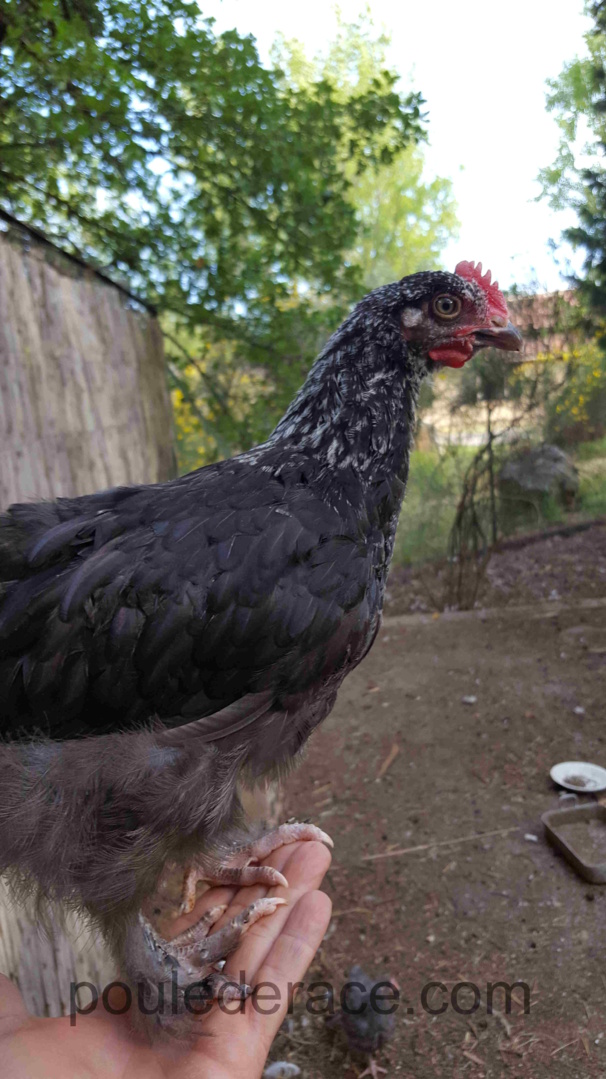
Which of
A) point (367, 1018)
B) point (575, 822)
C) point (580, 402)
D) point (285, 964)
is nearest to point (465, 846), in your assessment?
point (575, 822)

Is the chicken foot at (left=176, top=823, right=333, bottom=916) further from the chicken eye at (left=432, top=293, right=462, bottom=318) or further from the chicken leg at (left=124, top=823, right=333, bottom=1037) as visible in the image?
the chicken eye at (left=432, top=293, right=462, bottom=318)

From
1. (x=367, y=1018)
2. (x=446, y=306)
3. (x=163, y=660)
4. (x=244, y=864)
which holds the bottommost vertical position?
(x=367, y=1018)

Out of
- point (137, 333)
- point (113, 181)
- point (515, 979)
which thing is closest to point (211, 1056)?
point (515, 979)

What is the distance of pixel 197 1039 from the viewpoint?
162cm

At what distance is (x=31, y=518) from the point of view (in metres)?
1.73

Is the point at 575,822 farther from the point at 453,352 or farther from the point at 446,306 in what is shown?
the point at 446,306

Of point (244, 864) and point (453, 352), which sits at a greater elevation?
point (453, 352)

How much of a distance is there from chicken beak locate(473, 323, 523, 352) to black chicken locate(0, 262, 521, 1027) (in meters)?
0.46

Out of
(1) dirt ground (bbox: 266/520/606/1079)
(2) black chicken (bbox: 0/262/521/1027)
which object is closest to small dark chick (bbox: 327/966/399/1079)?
(1) dirt ground (bbox: 266/520/606/1079)

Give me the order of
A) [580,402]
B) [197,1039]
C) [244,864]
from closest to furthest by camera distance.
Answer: [197,1039]
[244,864]
[580,402]

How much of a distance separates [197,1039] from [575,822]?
2681mm

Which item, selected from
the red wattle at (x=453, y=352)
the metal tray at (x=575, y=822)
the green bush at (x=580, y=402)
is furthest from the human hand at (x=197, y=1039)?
the green bush at (x=580, y=402)

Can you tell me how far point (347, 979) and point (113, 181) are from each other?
3.89 metres

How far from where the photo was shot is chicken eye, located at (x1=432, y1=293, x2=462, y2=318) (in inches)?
71.7
